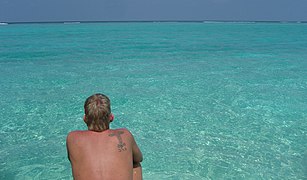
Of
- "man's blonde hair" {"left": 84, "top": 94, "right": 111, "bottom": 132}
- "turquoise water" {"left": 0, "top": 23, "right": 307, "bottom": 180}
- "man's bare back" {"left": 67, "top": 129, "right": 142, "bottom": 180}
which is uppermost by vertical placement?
"man's blonde hair" {"left": 84, "top": 94, "right": 111, "bottom": 132}

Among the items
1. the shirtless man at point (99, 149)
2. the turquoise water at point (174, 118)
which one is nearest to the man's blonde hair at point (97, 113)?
the shirtless man at point (99, 149)

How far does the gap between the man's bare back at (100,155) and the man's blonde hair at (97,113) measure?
0.05 metres

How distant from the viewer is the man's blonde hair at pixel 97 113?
2270 mm

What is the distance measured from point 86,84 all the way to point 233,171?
7.06m

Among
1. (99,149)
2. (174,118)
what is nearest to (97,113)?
(99,149)

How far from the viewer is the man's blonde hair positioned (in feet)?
7.45

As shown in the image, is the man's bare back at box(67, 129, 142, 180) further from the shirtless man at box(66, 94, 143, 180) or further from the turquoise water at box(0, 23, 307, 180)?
the turquoise water at box(0, 23, 307, 180)

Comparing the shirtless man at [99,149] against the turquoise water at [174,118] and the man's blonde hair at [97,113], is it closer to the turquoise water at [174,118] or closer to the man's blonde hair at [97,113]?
the man's blonde hair at [97,113]

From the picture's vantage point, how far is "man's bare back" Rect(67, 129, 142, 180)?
2.20 meters

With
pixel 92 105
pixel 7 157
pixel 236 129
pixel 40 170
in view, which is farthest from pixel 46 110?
pixel 92 105

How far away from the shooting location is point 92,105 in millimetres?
2279

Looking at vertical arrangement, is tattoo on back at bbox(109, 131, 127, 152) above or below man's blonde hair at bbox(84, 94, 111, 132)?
below

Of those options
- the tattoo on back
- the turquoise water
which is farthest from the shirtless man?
the turquoise water

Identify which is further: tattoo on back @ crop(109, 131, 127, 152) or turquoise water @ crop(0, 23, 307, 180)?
turquoise water @ crop(0, 23, 307, 180)
